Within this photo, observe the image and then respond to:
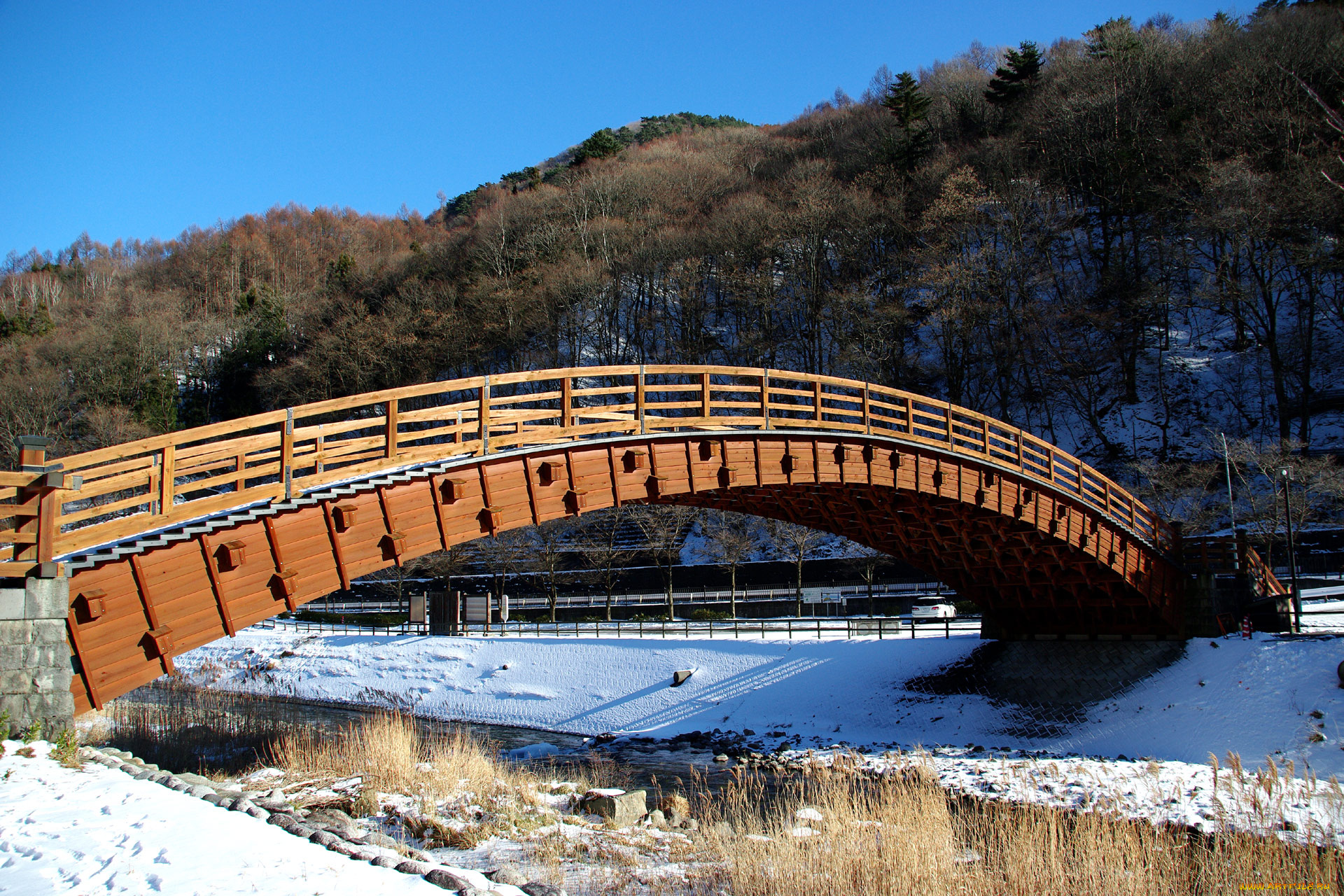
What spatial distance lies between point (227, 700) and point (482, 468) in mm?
22859

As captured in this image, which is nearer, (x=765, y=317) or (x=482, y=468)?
(x=482, y=468)

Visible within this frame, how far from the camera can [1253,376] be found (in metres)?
44.8

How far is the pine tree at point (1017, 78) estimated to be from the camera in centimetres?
6256

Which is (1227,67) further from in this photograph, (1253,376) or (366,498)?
(366,498)

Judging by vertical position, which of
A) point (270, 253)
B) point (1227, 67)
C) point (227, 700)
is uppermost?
point (270, 253)

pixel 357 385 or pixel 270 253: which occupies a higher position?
pixel 270 253

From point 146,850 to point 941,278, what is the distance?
4609 centimetres

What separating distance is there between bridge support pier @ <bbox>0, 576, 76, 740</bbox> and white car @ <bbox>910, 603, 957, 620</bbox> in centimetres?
2977

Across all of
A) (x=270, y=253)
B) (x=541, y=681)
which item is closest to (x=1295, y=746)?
(x=541, y=681)

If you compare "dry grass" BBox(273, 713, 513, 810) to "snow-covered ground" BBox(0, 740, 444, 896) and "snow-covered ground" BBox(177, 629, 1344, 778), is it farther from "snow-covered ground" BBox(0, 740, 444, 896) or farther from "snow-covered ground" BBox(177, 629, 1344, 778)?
"snow-covered ground" BBox(177, 629, 1344, 778)

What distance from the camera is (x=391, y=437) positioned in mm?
12758

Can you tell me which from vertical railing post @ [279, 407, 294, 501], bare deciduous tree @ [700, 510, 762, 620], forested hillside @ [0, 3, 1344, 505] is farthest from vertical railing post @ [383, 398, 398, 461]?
forested hillside @ [0, 3, 1344, 505]

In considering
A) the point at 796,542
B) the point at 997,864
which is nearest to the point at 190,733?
the point at 997,864

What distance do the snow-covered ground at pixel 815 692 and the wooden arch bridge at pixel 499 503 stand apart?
3247 millimetres
